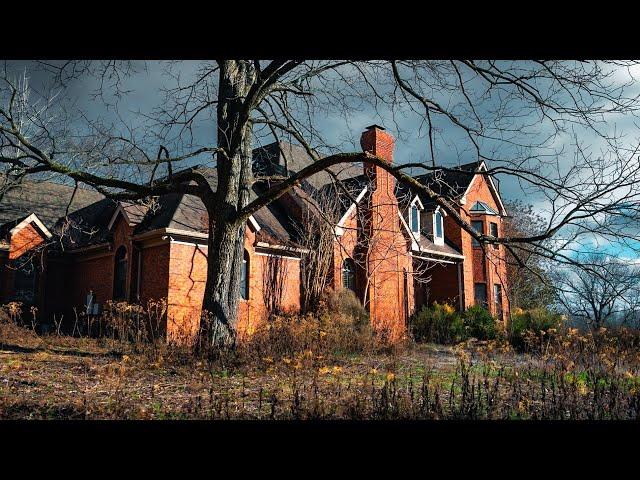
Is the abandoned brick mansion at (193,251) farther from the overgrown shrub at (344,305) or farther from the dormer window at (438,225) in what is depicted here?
the overgrown shrub at (344,305)

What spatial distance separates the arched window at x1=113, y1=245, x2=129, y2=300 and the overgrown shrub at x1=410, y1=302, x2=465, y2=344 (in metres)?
11.2

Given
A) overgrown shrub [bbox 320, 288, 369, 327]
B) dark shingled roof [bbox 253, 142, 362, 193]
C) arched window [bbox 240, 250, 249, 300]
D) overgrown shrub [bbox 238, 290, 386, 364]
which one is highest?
dark shingled roof [bbox 253, 142, 362, 193]

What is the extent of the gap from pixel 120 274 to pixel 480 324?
561 inches

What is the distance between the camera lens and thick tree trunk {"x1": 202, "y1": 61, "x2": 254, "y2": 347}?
1212cm

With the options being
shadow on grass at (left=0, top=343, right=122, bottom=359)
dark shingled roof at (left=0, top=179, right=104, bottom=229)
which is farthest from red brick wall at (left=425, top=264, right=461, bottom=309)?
shadow on grass at (left=0, top=343, right=122, bottom=359)

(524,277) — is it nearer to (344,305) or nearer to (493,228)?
(493,228)

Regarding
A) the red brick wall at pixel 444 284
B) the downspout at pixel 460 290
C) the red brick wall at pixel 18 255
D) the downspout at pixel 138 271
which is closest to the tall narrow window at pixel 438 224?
the red brick wall at pixel 444 284

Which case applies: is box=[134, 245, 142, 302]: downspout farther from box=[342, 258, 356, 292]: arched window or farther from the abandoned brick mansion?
box=[342, 258, 356, 292]: arched window

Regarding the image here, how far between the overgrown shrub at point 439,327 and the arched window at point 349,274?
319 cm

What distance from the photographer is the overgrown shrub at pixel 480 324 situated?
21406mm

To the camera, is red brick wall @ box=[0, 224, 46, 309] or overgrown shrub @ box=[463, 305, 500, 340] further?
red brick wall @ box=[0, 224, 46, 309]
